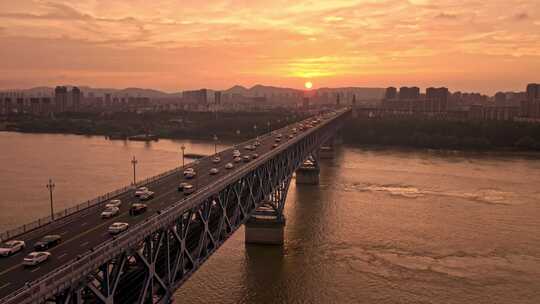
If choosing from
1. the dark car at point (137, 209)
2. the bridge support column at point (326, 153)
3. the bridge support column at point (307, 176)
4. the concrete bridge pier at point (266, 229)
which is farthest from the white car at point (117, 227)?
the bridge support column at point (326, 153)

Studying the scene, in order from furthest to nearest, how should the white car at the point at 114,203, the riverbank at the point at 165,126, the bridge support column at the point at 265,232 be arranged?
the riverbank at the point at 165,126 → the bridge support column at the point at 265,232 → the white car at the point at 114,203

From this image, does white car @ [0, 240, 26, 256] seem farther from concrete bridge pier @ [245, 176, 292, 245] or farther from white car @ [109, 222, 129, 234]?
concrete bridge pier @ [245, 176, 292, 245]

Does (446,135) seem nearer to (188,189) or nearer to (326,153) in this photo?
(326,153)

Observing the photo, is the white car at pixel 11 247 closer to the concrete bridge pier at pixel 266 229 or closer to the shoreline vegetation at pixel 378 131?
the concrete bridge pier at pixel 266 229

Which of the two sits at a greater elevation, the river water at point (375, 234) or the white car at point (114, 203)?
the white car at point (114, 203)

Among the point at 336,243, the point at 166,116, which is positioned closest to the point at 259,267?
the point at 336,243

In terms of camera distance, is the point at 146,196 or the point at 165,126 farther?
the point at 165,126

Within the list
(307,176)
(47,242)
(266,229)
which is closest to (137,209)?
(47,242)
